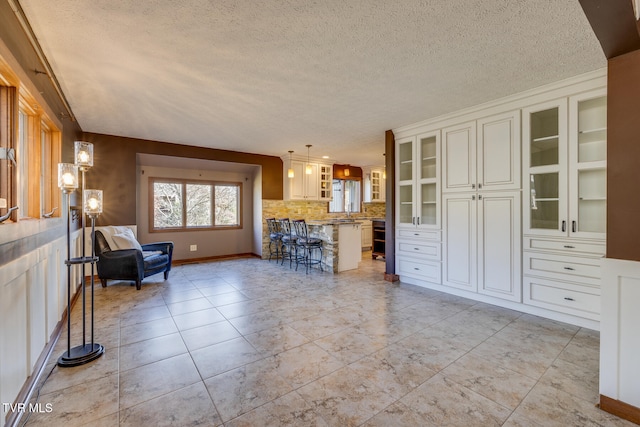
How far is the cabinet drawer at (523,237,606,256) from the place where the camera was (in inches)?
109

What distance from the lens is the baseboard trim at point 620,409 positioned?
1.60 metres

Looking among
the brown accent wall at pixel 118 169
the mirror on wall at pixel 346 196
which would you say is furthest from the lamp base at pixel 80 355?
the mirror on wall at pixel 346 196

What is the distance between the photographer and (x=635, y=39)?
162 cm

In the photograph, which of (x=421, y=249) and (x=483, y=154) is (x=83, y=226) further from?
(x=483, y=154)

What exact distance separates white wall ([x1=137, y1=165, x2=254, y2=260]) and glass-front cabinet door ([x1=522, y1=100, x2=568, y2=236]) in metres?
5.72

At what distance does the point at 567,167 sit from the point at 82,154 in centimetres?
448

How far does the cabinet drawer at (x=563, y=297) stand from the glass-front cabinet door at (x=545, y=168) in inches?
21.6

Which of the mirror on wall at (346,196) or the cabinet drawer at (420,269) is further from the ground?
the mirror on wall at (346,196)

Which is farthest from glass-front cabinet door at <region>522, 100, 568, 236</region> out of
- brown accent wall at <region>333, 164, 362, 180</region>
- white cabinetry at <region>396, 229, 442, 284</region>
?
brown accent wall at <region>333, 164, 362, 180</region>

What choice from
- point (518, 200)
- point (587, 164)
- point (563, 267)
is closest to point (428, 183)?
point (518, 200)

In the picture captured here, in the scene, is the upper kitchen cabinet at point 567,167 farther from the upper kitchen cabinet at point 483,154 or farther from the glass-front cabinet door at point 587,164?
the upper kitchen cabinet at point 483,154

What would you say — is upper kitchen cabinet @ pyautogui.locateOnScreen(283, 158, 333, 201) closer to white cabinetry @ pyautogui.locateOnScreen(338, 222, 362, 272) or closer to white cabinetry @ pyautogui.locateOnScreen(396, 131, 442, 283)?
white cabinetry @ pyautogui.locateOnScreen(338, 222, 362, 272)

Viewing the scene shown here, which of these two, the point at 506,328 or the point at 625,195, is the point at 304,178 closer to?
the point at 506,328

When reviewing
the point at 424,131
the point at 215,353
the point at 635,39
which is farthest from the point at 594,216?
the point at 215,353
